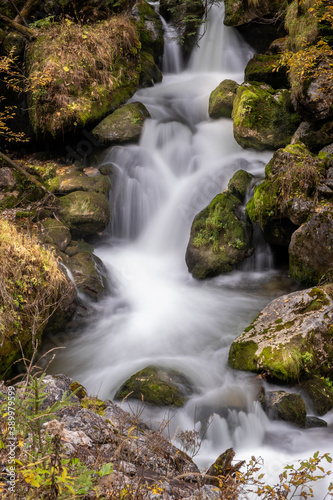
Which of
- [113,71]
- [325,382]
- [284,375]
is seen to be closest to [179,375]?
[284,375]

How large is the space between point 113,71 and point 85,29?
1.22 metres

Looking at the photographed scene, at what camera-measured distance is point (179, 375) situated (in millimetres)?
5285

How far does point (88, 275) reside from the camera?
7090 millimetres

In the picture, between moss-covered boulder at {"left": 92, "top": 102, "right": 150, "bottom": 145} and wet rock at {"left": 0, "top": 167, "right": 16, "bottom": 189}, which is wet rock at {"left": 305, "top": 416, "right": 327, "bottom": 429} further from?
moss-covered boulder at {"left": 92, "top": 102, "right": 150, "bottom": 145}

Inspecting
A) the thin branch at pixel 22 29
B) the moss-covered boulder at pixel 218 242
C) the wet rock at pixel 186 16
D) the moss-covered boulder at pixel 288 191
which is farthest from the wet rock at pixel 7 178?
the wet rock at pixel 186 16

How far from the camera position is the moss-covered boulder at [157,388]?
473cm

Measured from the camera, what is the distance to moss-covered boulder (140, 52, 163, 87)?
38.2 feet

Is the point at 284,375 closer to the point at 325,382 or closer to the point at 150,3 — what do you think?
the point at 325,382

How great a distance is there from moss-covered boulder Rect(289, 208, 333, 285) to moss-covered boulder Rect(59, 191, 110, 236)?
13.1 feet

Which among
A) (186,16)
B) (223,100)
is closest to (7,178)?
(223,100)

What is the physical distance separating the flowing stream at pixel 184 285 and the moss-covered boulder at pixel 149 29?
0.47 meters

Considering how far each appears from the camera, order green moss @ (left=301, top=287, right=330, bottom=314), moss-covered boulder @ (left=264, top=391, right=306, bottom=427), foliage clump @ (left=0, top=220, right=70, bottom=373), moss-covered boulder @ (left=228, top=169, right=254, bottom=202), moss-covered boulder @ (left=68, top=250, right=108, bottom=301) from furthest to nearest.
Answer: moss-covered boulder @ (left=228, top=169, right=254, bottom=202) → moss-covered boulder @ (left=68, top=250, right=108, bottom=301) → green moss @ (left=301, top=287, right=330, bottom=314) → foliage clump @ (left=0, top=220, right=70, bottom=373) → moss-covered boulder @ (left=264, top=391, right=306, bottom=427)

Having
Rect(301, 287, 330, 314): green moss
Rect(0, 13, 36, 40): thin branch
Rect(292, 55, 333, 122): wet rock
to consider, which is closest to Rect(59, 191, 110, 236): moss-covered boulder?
Rect(292, 55, 333, 122): wet rock

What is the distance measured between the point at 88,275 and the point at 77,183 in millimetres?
2707
